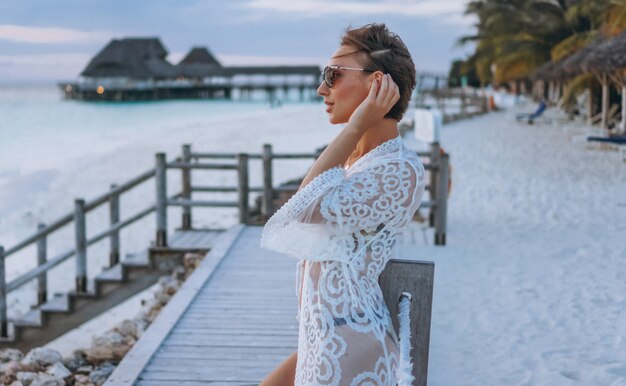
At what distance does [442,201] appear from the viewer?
26.4ft

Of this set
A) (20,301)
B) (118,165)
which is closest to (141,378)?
(20,301)

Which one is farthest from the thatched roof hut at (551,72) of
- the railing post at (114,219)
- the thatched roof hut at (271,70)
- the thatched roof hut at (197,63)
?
the thatched roof hut at (197,63)

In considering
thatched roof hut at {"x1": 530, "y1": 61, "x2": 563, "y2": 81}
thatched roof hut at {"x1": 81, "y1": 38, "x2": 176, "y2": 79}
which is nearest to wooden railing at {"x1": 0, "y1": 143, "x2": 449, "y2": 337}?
thatched roof hut at {"x1": 530, "y1": 61, "x2": 563, "y2": 81}

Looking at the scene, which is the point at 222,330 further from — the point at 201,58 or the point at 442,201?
the point at 201,58

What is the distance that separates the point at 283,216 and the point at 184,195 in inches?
295

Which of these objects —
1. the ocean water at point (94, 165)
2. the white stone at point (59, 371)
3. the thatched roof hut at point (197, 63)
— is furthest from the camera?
the thatched roof hut at point (197, 63)

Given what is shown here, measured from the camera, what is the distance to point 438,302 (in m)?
5.91

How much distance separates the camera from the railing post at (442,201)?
312 inches

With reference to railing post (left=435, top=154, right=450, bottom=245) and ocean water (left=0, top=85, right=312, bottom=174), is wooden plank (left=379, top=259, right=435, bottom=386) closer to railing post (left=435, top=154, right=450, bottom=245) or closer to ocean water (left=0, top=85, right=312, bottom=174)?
railing post (left=435, top=154, right=450, bottom=245)

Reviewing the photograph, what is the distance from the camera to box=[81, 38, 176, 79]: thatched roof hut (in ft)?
286

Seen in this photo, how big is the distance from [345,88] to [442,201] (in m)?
6.51

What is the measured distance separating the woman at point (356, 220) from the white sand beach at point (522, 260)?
2.72m

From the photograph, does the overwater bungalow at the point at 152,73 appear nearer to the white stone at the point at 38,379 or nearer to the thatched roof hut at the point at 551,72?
the thatched roof hut at the point at 551,72

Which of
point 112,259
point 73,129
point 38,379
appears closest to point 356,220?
point 38,379
